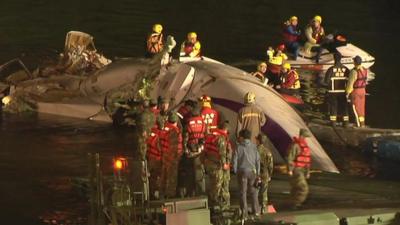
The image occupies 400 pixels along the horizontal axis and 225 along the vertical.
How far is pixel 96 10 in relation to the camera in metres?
61.9

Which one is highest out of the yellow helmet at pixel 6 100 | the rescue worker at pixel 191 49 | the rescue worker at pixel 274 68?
the rescue worker at pixel 191 49

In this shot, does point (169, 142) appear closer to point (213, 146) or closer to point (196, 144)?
point (196, 144)

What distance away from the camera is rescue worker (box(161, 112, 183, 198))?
21106mm

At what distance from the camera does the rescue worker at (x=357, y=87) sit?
28734 mm

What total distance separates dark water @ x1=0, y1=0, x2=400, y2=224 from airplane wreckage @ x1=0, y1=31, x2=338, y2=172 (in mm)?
814

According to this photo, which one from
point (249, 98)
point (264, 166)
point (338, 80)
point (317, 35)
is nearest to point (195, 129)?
point (264, 166)

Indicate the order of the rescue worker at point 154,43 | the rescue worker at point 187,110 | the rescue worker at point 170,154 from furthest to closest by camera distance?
the rescue worker at point 154,43 → the rescue worker at point 187,110 → the rescue worker at point 170,154

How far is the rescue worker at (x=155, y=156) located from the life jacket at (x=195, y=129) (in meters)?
0.66

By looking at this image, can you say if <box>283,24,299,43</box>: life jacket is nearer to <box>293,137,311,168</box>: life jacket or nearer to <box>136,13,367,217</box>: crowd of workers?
<box>136,13,367,217</box>: crowd of workers

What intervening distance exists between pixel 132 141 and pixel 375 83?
44.3 ft

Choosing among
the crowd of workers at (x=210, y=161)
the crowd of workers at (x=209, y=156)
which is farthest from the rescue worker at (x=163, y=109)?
the crowd of workers at (x=210, y=161)

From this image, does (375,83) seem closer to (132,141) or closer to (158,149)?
(132,141)

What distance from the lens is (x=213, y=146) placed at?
67.1ft

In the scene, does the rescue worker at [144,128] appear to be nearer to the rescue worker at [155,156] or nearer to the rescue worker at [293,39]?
the rescue worker at [155,156]
